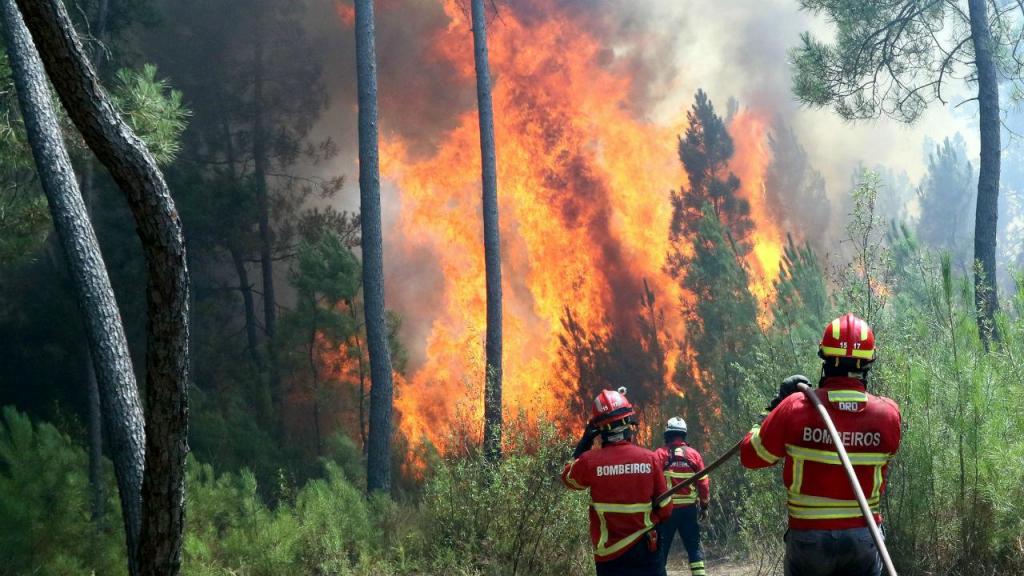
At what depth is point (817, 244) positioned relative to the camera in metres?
29.4

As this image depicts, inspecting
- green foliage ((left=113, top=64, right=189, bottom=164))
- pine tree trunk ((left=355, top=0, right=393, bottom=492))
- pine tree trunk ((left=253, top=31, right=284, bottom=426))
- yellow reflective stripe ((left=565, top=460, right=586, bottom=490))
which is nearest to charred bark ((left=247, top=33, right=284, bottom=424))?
pine tree trunk ((left=253, top=31, right=284, bottom=426))

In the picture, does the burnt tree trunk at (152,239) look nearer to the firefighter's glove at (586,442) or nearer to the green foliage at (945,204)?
the firefighter's glove at (586,442)

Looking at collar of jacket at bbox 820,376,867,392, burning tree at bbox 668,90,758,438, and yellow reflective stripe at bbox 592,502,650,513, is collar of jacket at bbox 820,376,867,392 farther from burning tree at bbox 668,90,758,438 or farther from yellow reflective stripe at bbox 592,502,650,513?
burning tree at bbox 668,90,758,438

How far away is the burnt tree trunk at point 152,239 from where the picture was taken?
11.5ft

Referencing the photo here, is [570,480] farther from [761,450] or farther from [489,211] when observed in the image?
[489,211]

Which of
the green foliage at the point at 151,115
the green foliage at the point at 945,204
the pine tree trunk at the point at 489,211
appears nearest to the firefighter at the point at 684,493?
the pine tree trunk at the point at 489,211

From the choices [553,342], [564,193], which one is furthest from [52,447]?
[564,193]

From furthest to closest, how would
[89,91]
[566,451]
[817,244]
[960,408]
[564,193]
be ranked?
[817,244]
[564,193]
[566,451]
[960,408]
[89,91]

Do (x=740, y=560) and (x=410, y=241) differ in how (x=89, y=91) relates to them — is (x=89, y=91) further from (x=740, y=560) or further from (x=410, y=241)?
(x=410, y=241)

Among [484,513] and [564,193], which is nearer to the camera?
[484,513]

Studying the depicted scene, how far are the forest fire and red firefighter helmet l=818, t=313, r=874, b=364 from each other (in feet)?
61.1

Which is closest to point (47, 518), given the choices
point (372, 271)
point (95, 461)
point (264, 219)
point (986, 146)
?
point (95, 461)

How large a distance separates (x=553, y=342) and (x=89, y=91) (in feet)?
67.2

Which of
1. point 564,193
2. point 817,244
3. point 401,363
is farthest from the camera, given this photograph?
point 817,244
